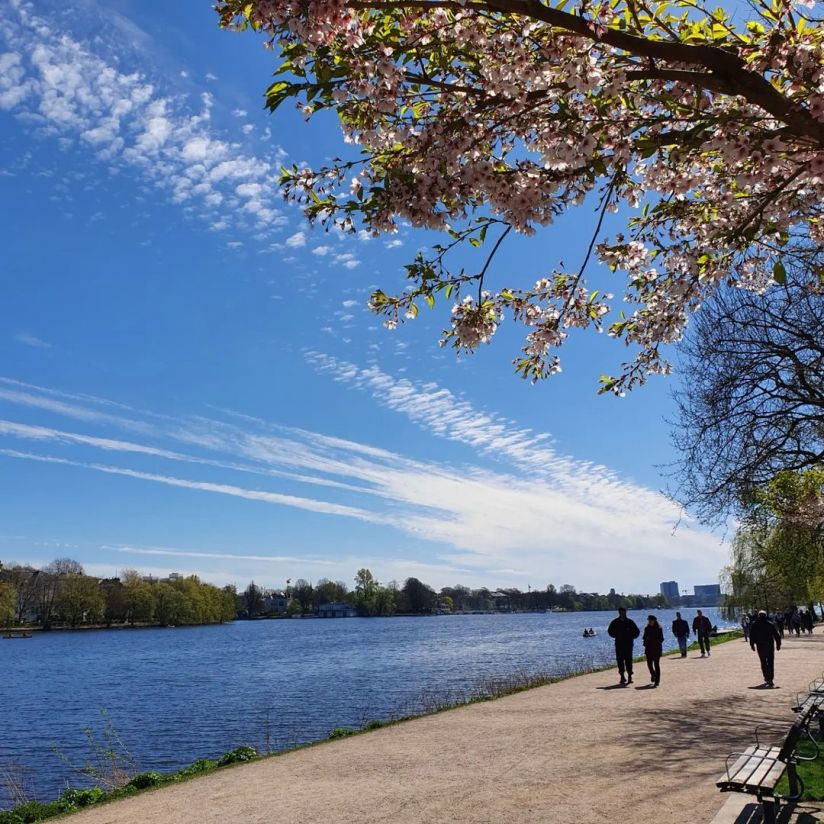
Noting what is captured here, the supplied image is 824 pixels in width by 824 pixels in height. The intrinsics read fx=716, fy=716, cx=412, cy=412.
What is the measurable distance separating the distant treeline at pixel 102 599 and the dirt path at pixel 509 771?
127 metres

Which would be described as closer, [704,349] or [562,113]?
[562,113]

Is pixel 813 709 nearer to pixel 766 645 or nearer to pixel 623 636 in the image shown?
pixel 766 645

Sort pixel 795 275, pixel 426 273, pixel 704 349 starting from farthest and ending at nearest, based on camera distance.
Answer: pixel 704 349 → pixel 795 275 → pixel 426 273

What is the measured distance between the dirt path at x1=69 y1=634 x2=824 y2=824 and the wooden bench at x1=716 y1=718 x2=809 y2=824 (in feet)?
2.23

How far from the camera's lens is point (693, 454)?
15.1 metres

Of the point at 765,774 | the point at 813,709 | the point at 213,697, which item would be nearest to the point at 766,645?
the point at 813,709

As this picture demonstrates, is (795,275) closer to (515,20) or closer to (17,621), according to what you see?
(515,20)

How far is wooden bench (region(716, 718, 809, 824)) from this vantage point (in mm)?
5961

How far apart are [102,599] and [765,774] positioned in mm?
136490

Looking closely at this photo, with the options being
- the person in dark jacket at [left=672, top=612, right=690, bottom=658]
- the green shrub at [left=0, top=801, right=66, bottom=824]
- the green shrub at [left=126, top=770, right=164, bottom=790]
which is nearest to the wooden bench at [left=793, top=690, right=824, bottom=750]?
the green shrub at [left=126, top=770, right=164, bottom=790]

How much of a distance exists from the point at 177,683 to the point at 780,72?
4160 cm

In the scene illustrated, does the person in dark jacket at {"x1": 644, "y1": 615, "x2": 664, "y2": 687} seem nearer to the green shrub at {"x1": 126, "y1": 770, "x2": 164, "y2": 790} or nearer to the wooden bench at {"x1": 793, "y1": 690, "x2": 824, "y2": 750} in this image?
the wooden bench at {"x1": 793, "y1": 690, "x2": 824, "y2": 750}

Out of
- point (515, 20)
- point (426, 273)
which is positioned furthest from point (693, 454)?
point (515, 20)

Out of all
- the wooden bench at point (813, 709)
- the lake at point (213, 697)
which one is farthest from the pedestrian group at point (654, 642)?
the lake at point (213, 697)
